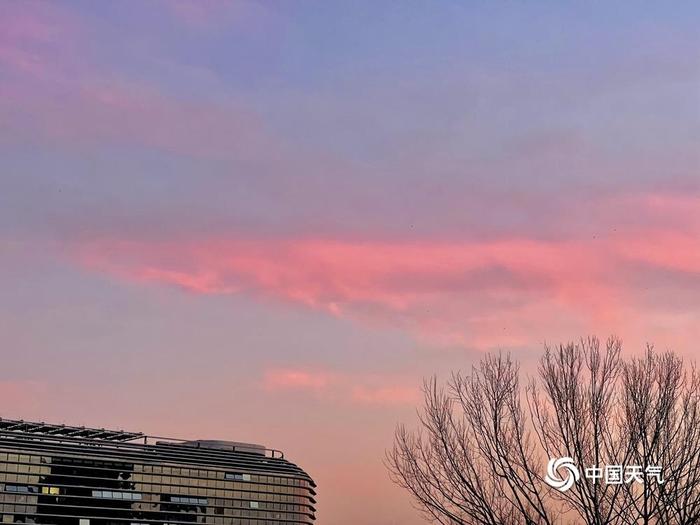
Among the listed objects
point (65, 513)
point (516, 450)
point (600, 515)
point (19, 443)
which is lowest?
point (600, 515)

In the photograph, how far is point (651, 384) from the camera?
25.8 m

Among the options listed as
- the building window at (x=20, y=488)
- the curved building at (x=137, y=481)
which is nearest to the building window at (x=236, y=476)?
the curved building at (x=137, y=481)

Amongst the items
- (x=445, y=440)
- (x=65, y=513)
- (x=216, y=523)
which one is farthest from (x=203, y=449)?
(x=445, y=440)

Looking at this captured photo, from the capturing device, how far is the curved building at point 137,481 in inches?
4961

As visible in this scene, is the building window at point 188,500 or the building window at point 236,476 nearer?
the building window at point 188,500

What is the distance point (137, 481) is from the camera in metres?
136

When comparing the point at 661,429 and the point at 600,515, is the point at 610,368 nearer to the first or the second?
the point at 661,429

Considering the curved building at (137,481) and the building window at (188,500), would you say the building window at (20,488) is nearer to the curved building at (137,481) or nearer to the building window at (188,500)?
the curved building at (137,481)

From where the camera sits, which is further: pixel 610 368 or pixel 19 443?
pixel 19 443

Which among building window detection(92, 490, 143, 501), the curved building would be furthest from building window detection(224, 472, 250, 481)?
building window detection(92, 490, 143, 501)

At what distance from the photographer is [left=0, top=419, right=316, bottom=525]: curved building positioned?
126 m

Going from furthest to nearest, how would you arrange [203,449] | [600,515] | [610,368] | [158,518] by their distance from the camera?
[203,449] → [158,518] → [610,368] → [600,515]

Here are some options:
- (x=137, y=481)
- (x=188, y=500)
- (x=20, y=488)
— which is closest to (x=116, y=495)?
(x=137, y=481)

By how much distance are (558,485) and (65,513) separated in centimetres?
11314
